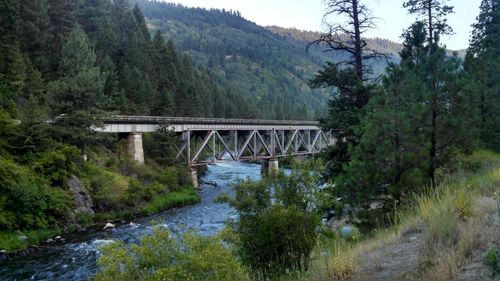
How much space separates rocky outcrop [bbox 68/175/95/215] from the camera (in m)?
28.3

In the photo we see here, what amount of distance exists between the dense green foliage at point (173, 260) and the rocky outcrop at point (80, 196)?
22.0m

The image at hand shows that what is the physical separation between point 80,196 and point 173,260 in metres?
23.7

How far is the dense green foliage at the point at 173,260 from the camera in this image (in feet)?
22.7

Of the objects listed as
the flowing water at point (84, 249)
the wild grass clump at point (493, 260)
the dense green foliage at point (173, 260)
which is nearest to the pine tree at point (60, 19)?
the flowing water at point (84, 249)

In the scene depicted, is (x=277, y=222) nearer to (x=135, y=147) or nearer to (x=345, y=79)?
(x=345, y=79)

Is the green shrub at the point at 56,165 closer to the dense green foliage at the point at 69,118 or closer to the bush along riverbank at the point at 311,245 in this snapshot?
the dense green foliage at the point at 69,118

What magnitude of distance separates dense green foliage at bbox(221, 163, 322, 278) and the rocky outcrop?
63.6ft

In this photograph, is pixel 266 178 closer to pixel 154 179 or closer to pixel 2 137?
pixel 2 137

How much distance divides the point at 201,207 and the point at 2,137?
15736 millimetres

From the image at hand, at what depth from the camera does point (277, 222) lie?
10977 millimetres

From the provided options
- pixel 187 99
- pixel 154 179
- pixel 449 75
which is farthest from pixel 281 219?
pixel 187 99

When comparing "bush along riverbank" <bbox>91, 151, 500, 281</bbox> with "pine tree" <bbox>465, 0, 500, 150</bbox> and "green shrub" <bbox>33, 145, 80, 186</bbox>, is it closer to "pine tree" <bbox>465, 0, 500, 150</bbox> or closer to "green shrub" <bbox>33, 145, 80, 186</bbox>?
"pine tree" <bbox>465, 0, 500, 150</bbox>

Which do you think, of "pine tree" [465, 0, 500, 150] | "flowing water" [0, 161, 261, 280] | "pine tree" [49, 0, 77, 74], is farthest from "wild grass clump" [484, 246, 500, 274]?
"pine tree" [49, 0, 77, 74]

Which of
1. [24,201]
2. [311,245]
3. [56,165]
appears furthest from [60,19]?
[311,245]
